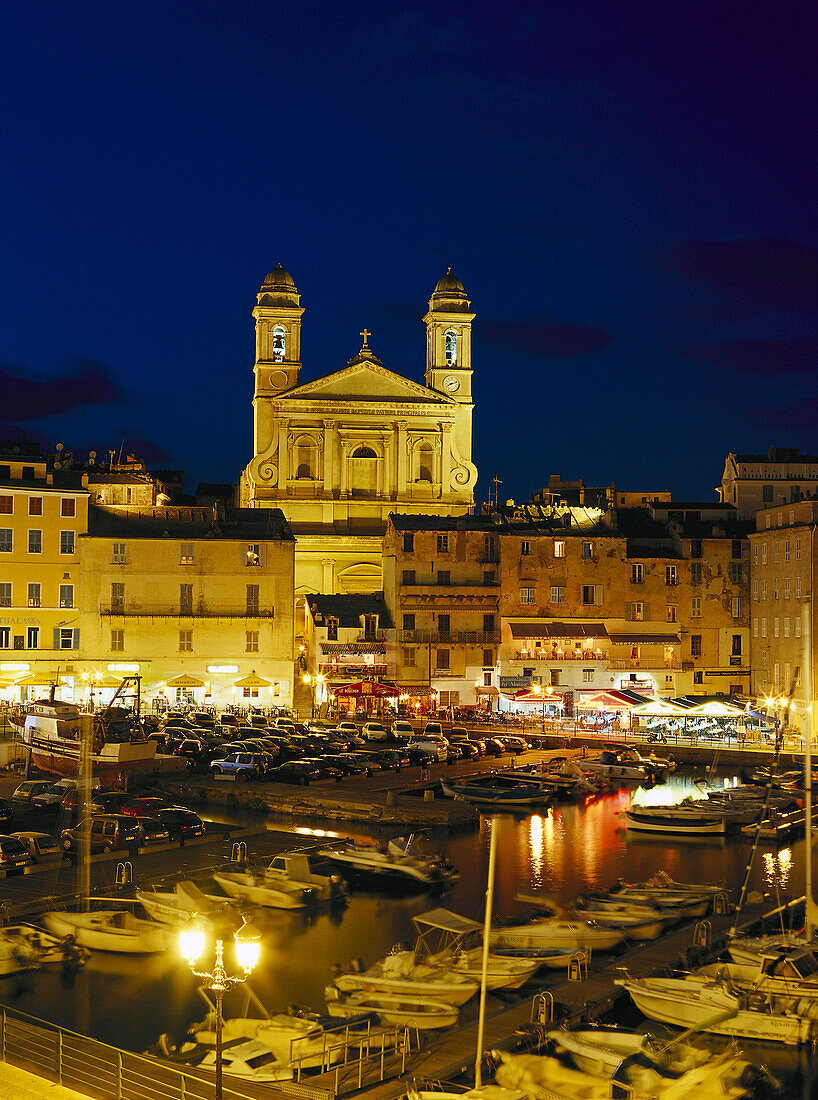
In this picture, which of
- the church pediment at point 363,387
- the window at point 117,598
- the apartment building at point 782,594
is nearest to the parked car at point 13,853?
the window at point 117,598

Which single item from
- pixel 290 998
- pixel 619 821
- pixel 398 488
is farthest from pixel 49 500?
pixel 290 998

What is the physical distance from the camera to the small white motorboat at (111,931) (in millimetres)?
25875

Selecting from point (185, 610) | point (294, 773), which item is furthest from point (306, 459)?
point (294, 773)

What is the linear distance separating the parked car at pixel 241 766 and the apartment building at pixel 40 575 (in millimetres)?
17227

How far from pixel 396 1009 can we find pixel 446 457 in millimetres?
67473

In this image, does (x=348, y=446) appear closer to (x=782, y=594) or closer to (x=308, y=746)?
(x=782, y=594)

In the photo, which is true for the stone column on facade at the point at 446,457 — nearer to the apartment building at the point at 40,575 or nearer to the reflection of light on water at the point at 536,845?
the apartment building at the point at 40,575

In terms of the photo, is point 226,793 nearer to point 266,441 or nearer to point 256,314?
point 266,441

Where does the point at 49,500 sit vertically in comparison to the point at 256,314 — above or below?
below

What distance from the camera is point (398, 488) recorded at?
282 ft

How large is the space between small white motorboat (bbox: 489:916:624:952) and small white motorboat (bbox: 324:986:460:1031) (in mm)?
3956

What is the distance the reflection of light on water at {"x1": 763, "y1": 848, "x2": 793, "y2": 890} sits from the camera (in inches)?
1312

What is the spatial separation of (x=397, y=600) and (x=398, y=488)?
21381 mm

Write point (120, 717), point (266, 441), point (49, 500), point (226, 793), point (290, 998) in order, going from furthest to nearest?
point (266, 441), point (49, 500), point (120, 717), point (226, 793), point (290, 998)
